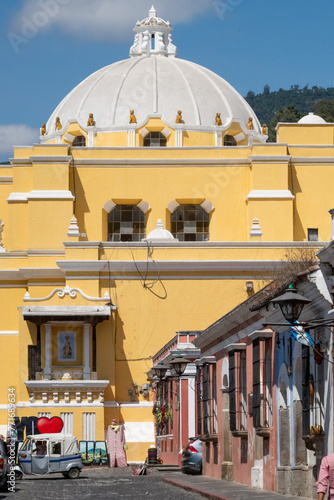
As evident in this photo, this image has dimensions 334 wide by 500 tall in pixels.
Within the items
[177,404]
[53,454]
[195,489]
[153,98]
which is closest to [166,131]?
[153,98]

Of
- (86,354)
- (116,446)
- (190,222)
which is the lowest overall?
(116,446)

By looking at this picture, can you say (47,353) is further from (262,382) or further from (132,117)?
(262,382)

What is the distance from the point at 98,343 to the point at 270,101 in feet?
370

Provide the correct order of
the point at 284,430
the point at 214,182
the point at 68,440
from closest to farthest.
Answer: the point at 284,430 → the point at 68,440 → the point at 214,182

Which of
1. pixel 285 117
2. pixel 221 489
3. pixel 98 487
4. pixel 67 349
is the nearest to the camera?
pixel 221 489

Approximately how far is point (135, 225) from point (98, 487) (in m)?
21.3

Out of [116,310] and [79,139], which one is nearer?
[116,310]

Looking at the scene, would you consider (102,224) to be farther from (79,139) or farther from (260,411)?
(260,411)

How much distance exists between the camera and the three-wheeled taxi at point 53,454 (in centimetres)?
2855

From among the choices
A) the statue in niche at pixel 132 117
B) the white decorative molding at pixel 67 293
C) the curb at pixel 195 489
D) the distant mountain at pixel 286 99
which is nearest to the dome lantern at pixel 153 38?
the statue in niche at pixel 132 117

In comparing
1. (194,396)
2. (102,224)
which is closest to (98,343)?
(102,224)

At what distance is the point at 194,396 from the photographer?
29672mm

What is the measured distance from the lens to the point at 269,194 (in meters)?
43.0

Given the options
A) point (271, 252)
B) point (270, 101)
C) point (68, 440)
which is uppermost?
point (270, 101)
